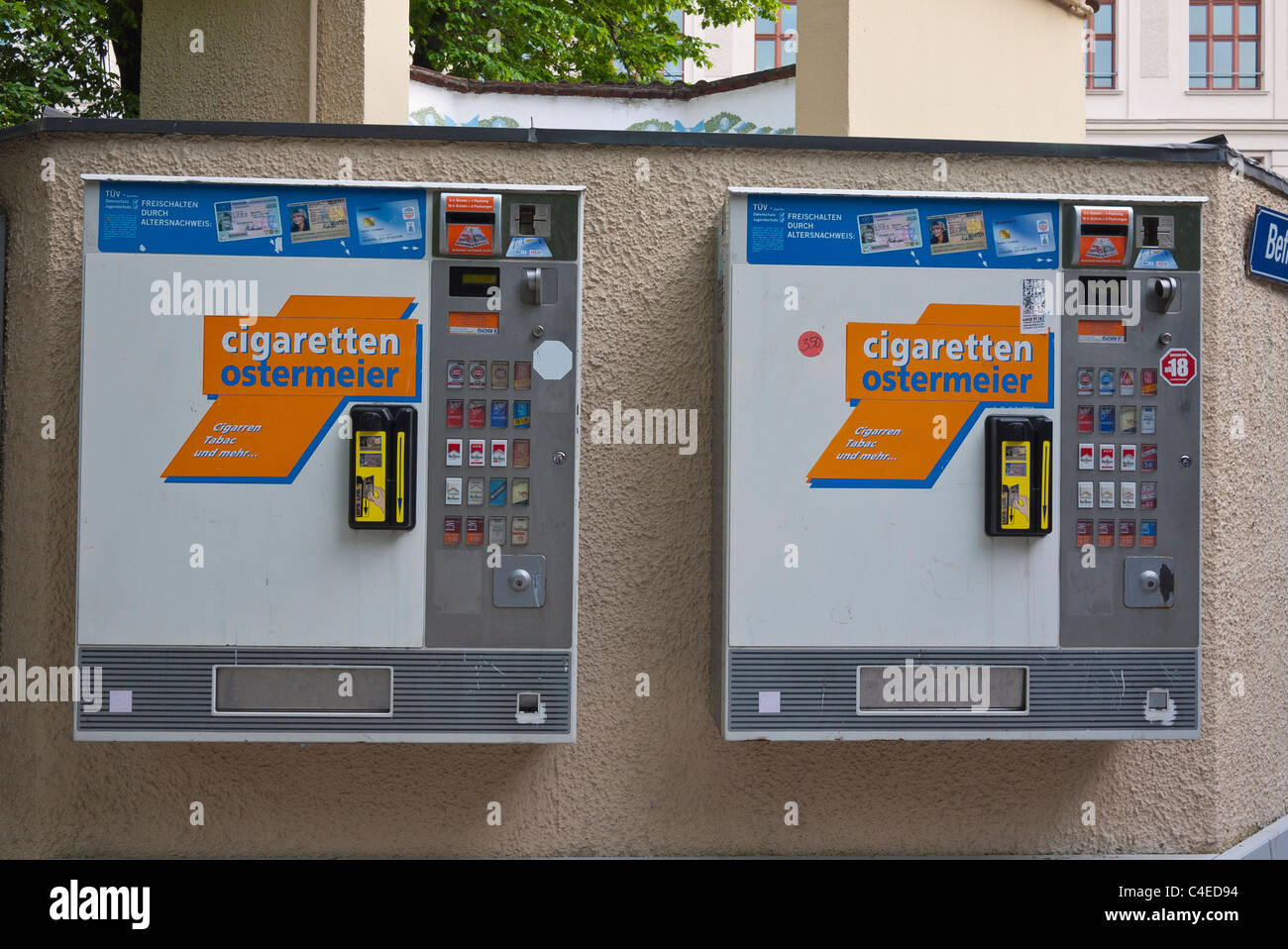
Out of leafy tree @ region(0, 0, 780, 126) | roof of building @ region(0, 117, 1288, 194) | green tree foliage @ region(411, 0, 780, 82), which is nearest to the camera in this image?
roof of building @ region(0, 117, 1288, 194)

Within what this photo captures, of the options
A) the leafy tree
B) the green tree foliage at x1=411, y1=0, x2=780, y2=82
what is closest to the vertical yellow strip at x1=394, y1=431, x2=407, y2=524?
the leafy tree

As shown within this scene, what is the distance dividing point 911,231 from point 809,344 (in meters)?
0.49

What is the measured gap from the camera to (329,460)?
3309 millimetres

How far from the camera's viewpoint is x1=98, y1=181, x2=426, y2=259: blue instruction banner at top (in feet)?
10.9

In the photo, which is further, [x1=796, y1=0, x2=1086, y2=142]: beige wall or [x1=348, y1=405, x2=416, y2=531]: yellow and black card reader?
[x1=796, y1=0, x2=1086, y2=142]: beige wall

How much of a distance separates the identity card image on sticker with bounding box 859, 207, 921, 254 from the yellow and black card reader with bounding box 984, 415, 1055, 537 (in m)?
0.61

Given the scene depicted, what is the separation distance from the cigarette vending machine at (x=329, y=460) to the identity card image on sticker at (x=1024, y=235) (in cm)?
133

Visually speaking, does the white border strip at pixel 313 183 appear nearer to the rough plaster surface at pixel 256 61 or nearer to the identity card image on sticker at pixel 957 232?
the identity card image on sticker at pixel 957 232

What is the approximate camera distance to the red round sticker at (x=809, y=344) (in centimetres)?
337

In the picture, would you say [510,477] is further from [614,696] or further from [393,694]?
[614,696]

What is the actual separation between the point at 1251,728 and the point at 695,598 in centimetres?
216

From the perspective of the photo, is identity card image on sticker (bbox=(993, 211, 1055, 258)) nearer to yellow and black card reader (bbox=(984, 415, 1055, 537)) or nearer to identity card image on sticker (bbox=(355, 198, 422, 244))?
yellow and black card reader (bbox=(984, 415, 1055, 537))

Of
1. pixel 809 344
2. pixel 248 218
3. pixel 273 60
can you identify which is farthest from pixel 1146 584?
pixel 273 60

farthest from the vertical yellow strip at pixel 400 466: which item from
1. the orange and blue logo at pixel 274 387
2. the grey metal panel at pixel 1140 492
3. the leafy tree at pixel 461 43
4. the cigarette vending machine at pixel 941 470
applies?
the leafy tree at pixel 461 43
